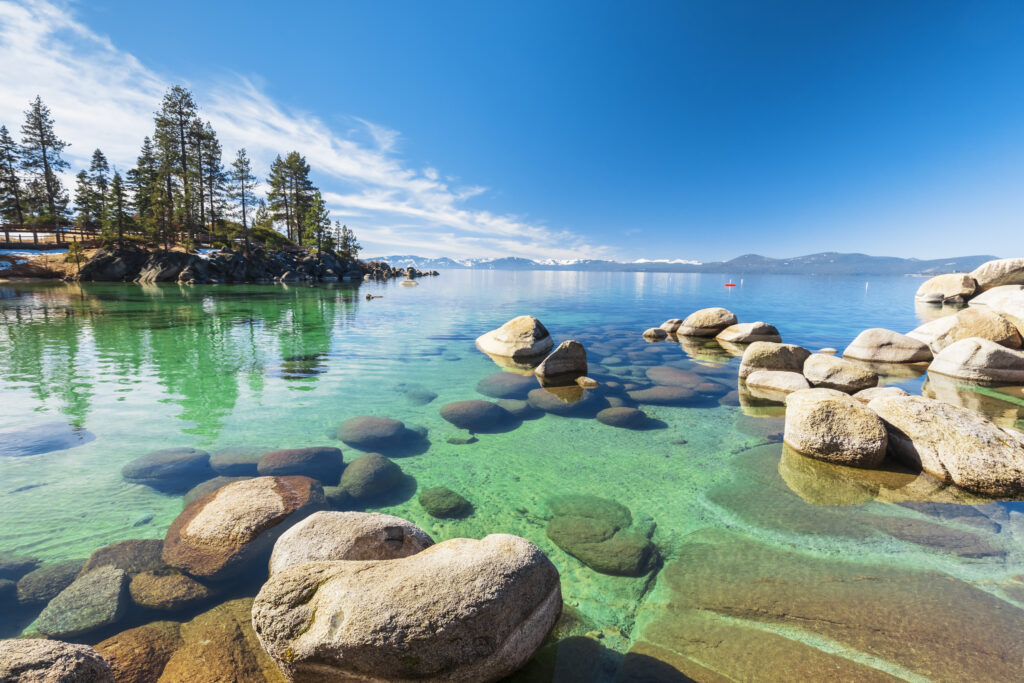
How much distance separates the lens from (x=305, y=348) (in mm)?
18484

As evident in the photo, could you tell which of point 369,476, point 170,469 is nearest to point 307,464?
point 369,476

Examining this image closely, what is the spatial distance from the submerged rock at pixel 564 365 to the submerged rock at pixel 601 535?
715 centimetres

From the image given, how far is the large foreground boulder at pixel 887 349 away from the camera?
53.4 feet

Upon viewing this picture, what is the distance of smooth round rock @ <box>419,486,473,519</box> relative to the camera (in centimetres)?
635

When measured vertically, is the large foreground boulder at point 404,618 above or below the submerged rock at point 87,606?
above

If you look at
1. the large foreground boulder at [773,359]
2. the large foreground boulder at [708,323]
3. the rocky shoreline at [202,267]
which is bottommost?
the large foreground boulder at [773,359]

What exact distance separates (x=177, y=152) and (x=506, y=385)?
80125 mm

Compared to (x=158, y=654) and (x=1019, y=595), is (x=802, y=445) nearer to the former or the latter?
(x=1019, y=595)

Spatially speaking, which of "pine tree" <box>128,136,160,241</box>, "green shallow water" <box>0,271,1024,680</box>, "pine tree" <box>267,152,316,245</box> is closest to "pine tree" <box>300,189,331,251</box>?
"pine tree" <box>267,152,316,245</box>

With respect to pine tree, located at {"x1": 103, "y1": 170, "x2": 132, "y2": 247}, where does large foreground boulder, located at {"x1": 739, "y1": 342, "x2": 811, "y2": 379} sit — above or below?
below

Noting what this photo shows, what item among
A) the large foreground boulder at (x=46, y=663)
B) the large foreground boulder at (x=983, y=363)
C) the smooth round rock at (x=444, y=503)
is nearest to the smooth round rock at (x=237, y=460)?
the smooth round rock at (x=444, y=503)

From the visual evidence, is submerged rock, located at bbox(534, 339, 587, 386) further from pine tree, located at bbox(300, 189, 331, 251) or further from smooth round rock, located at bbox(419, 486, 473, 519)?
pine tree, located at bbox(300, 189, 331, 251)

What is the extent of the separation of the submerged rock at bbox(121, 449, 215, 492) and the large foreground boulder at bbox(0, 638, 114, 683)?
476cm

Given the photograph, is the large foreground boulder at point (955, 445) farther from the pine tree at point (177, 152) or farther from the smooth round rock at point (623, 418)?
the pine tree at point (177, 152)
